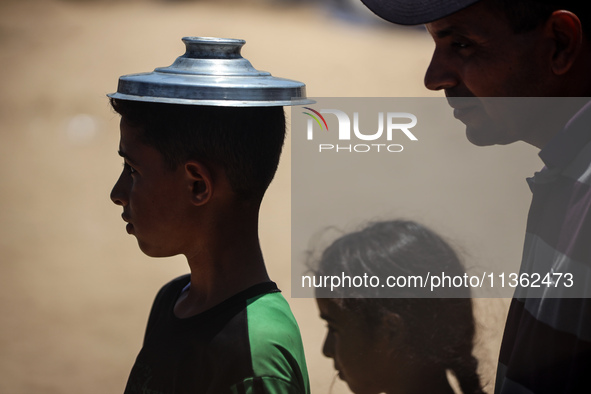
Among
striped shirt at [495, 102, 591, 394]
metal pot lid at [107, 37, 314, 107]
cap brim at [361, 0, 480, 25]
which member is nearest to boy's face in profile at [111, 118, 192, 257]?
metal pot lid at [107, 37, 314, 107]

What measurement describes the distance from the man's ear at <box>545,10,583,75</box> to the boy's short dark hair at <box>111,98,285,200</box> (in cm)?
59

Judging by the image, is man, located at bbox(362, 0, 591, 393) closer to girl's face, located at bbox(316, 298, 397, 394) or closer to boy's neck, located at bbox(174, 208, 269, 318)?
boy's neck, located at bbox(174, 208, 269, 318)

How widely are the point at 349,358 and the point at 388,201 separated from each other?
2.06 feet

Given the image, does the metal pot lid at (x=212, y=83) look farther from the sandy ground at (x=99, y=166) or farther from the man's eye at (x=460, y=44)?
the sandy ground at (x=99, y=166)

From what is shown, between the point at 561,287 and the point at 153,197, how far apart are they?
2.77 ft

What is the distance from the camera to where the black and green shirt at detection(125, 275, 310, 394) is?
1359 millimetres

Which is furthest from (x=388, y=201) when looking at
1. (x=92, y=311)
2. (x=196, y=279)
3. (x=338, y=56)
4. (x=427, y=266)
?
(x=338, y=56)

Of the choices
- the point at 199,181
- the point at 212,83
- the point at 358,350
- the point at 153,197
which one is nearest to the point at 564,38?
the point at 212,83

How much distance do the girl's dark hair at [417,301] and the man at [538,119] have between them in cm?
59

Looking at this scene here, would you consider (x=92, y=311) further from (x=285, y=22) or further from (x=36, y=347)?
(x=285, y=22)

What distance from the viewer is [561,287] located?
1.12 meters

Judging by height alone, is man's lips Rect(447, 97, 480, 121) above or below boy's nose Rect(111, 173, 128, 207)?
above

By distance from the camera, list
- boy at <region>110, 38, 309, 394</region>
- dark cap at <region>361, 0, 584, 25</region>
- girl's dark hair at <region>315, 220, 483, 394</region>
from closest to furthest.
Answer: dark cap at <region>361, 0, 584, 25</region> < boy at <region>110, 38, 309, 394</region> < girl's dark hair at <region>315, 220, 483, 394</region>

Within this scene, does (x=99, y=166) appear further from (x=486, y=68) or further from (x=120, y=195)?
(x=486, y=68)
